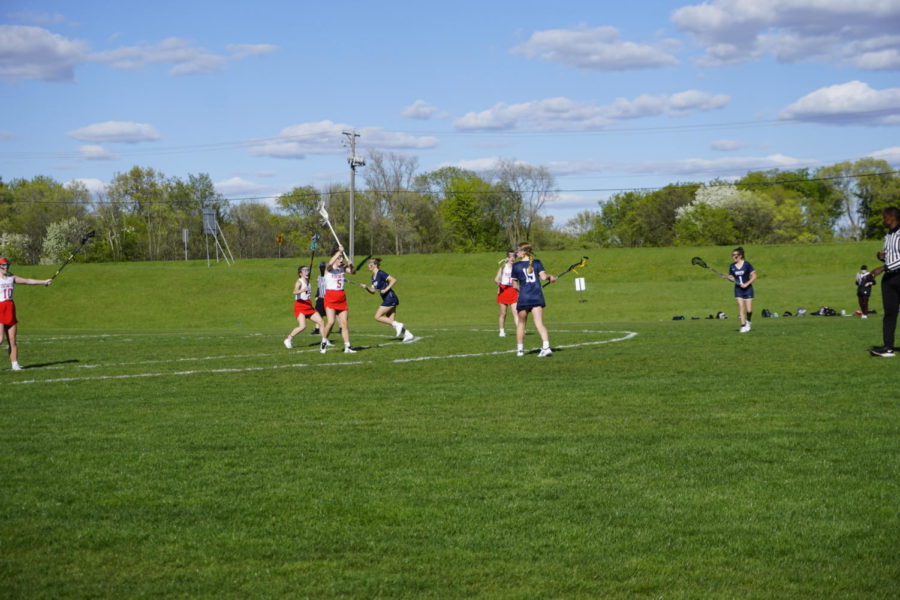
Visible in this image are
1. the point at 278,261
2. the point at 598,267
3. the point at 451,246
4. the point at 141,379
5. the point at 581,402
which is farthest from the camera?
the point at 451,246

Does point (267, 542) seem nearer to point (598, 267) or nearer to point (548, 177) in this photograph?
point (598, 267)

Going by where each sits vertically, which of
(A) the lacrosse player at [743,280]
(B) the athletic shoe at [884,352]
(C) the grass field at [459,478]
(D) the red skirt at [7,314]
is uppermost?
(D) the red skirt at [7,314]

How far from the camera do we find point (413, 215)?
110 m

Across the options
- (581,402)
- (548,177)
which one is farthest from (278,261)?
(581,402)

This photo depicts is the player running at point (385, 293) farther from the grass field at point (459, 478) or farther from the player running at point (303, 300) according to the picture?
the grass field at point (459, 478)

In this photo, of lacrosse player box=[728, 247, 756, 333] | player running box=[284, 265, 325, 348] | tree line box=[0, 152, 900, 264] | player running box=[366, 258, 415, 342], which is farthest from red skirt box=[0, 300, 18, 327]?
tree line box=[0, 152, 900, 264]

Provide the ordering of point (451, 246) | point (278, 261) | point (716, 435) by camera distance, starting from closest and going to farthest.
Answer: point (716, 435), point (278, 261), point (451, 246)

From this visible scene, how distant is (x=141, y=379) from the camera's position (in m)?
14.8

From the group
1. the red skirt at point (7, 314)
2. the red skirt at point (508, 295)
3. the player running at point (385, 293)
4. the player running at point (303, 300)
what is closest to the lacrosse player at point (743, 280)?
the red skirt at point (508, 295)

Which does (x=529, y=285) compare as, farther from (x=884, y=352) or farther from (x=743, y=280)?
(x=743, y=280)

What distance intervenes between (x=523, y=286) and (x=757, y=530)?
1169 centimetres

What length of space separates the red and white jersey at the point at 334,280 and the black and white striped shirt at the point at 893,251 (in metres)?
10.6

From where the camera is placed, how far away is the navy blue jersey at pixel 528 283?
17016mm

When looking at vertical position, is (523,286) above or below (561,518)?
above
